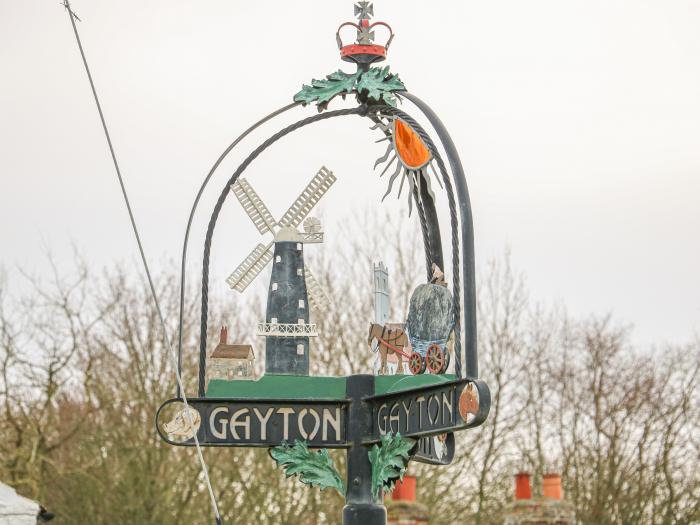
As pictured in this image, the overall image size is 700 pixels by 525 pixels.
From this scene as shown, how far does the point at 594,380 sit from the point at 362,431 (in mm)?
21546

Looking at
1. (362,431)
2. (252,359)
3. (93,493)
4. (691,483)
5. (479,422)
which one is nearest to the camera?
(479,422)

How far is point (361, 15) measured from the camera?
800cm

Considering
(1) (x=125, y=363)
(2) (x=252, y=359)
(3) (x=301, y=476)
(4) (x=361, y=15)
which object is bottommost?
(3) (x=301, y=476)

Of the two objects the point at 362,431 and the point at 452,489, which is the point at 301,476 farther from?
the point at 452,489

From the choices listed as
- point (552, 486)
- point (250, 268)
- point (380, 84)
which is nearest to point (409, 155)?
point (380, 84)

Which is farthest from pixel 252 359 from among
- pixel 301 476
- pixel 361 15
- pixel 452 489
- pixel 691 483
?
pixel 691 483

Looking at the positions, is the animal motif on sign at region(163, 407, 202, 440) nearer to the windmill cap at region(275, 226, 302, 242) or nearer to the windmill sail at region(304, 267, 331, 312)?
the windmill sail at region(304, 267, 331, 312)

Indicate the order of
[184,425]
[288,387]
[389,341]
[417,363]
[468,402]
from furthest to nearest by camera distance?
[389,341]
[288,387]
[184,425]
[417,363]
[468,402]

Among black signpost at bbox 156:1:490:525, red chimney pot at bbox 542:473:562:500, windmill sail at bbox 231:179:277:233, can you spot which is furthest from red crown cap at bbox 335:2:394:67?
red chimney pot at bbox 542:473:562:500

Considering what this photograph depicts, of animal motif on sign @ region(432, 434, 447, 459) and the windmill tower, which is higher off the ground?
the windmill tower

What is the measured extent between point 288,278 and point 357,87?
1234mm

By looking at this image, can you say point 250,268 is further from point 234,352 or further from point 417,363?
point 417,363

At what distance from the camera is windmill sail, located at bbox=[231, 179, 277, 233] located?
8.88 metres

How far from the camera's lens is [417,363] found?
24.2ft
